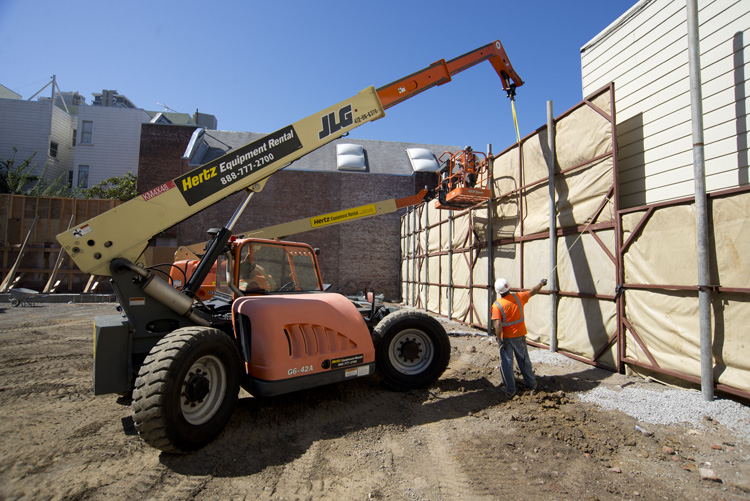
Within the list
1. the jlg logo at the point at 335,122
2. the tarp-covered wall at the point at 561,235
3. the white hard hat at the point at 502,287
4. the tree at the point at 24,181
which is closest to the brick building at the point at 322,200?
the tarp-covered wall at the point at 561,235

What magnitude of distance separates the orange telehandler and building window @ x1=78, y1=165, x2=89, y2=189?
34398 millimetres

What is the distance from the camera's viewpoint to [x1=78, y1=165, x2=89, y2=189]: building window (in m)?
32.1

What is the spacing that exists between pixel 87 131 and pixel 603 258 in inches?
1540

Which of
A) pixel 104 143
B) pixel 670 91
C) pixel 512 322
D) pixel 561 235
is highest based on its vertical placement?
pixel 104 143

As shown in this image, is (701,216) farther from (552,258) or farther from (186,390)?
(186,390)

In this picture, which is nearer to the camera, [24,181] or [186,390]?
[186,390]

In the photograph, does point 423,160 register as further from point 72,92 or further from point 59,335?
point 72,92

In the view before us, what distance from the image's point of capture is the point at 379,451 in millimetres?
3994

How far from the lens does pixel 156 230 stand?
4.60 m

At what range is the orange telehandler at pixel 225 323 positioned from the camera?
12.5ft

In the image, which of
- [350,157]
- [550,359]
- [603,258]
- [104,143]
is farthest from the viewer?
[104,143]

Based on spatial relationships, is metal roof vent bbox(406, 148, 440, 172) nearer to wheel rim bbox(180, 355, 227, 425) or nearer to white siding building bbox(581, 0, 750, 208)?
white siding building bbox(581, 0, 750, 208)

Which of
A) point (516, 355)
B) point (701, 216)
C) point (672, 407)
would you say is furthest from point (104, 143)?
point (672, 407)

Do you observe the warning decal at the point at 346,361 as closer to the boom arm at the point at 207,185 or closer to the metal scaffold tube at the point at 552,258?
the boom arm at the point at 207,185
